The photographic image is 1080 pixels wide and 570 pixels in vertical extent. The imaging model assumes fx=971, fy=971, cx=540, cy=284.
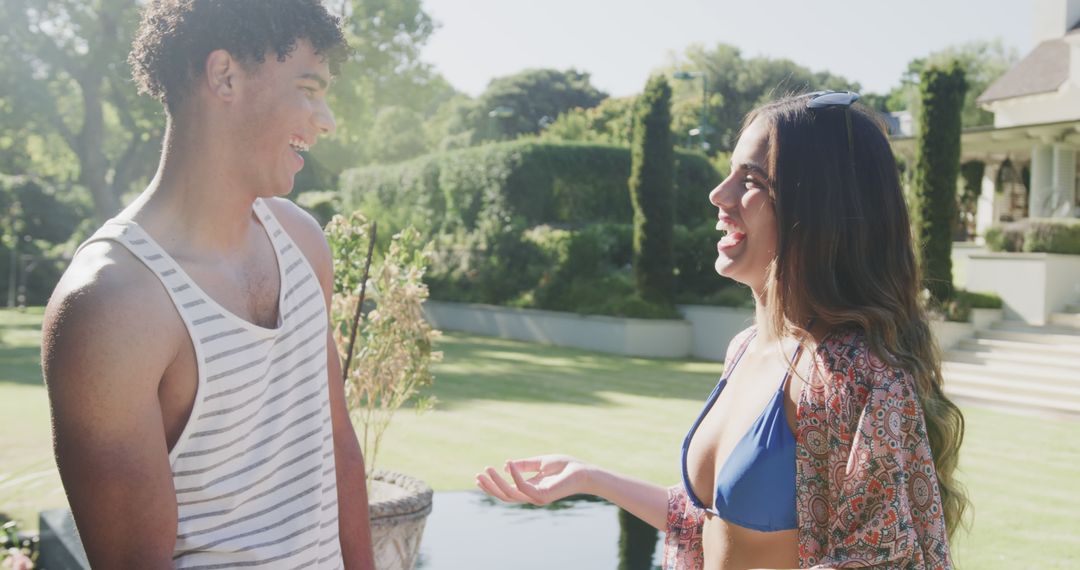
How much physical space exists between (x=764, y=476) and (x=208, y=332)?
97 centimetres

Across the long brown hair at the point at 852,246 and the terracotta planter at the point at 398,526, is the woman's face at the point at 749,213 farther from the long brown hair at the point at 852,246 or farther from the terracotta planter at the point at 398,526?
the terracotta planter at the point at 398,526

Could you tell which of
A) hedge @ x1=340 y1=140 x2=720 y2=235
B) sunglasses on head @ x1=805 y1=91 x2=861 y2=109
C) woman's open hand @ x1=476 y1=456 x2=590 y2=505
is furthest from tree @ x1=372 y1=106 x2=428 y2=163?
sunglasses on head @ x1=805 y1=91 x2=861 y2=109

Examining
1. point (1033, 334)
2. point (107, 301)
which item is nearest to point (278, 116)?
point (107, 301)

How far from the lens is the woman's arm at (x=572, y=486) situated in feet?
7.11

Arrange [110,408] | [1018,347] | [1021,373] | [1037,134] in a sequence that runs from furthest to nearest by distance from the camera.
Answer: [1037,134], [1018,347], [1021,373], [110,408]

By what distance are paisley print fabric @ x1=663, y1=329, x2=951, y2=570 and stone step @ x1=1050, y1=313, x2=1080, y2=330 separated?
15.6m

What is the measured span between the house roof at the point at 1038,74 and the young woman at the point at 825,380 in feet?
96.2

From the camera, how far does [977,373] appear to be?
14016 mm

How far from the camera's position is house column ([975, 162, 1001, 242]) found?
27.4 metres

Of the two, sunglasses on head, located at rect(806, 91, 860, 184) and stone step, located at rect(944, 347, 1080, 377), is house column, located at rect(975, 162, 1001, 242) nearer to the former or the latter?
stone step, located at rect(944, 347, 1080, 377)

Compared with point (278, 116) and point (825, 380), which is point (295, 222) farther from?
point (825, 380)

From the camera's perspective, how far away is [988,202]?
96.0 feet

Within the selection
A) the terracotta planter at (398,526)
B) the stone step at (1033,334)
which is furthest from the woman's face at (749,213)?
the stone step at (1033,334)

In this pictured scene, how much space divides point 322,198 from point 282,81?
31.6 m
